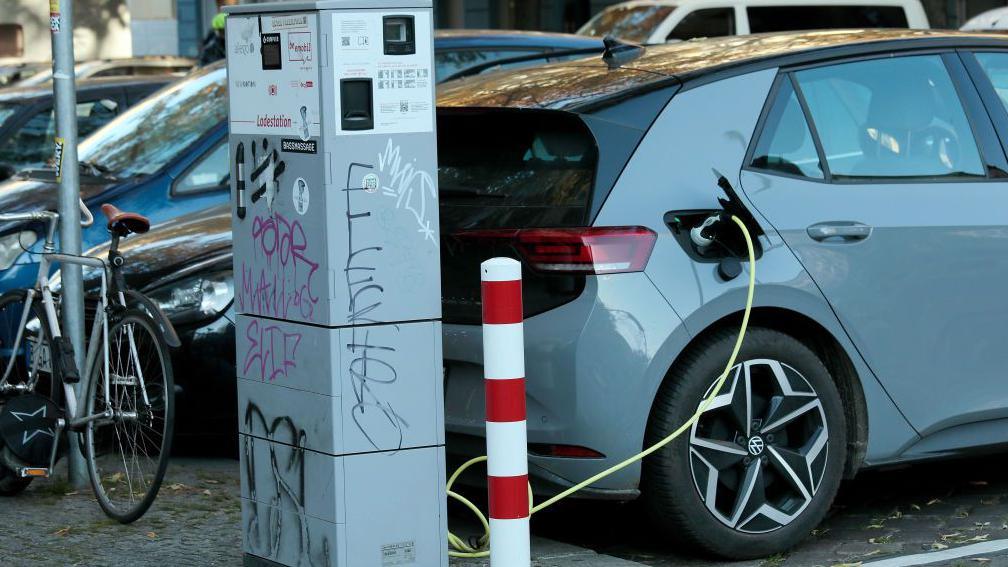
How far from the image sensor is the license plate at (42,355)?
20.0 feet

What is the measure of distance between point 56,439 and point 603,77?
2413 millimetres

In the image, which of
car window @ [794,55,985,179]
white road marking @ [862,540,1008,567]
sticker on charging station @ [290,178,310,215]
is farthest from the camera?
car window @ [794,55,985,179]

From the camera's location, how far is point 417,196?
14.5 ft

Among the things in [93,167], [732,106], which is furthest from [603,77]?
[93,167]

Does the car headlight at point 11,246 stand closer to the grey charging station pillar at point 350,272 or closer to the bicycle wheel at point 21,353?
the bicycle wheel at point 21,353

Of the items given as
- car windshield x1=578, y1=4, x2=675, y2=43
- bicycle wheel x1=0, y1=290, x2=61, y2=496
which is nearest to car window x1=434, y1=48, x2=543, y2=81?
bicycle wheel x1=0, y1=290, x2=61, y2=496

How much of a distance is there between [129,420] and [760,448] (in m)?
2.19

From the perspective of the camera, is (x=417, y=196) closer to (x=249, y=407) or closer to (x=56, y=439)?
(x=249, y=407)

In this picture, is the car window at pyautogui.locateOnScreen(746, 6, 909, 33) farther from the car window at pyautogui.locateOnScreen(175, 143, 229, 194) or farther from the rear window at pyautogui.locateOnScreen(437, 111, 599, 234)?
Answer: the rear window at pyautogui.locateOnScreen(437, 111, 599, 234)

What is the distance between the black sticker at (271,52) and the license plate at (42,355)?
80.5 inches

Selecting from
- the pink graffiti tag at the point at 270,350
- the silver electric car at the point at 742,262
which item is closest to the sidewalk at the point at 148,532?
the silver electric car at the point at 742,262

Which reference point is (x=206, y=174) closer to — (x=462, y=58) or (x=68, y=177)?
(x=462, y=58)

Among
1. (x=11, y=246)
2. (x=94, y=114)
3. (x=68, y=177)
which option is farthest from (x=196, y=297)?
(x=94, y=114)

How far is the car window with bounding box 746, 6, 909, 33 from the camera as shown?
54.8 feet
